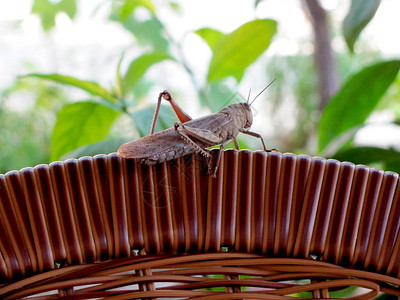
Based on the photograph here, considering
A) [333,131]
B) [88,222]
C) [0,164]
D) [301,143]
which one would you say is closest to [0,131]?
[0,164]

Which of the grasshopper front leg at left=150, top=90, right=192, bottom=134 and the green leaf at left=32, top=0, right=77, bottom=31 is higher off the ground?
the green leaf at left=32, top=0, right=77, bottom=31

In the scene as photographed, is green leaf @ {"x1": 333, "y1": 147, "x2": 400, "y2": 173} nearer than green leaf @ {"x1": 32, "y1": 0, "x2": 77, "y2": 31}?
Yes

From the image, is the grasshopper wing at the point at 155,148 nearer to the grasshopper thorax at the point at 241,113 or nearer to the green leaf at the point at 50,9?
the grasshopper thorax at the point at 241,113

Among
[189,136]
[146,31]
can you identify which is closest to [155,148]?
[189,136]

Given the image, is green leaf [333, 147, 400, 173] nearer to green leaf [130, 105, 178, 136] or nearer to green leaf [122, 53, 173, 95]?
green leaf [130, 105, 178, 136]

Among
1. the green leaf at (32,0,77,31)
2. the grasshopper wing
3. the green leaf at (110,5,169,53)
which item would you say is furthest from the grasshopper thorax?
the green leaf at (32,0,77,31)

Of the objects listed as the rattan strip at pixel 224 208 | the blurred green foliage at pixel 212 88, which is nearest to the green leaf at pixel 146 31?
the blurred green foliage at pixel 212 88

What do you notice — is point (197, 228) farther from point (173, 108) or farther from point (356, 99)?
point (356, 99)
